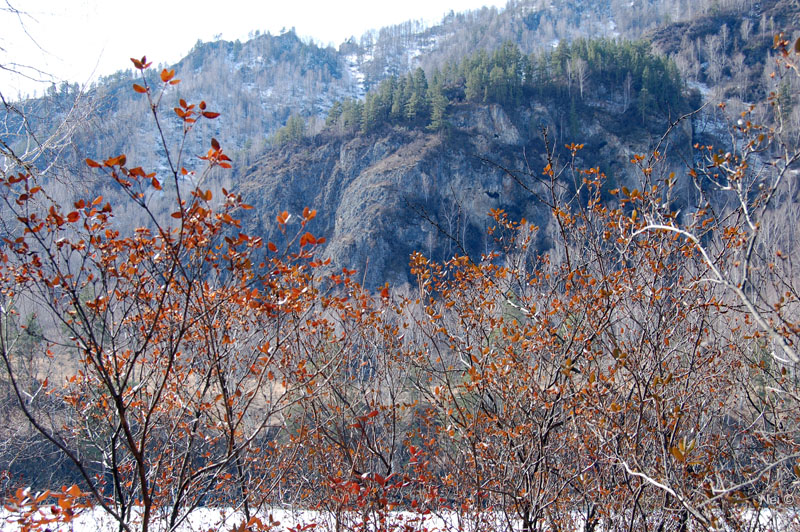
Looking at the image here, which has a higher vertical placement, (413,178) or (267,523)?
(267,523)

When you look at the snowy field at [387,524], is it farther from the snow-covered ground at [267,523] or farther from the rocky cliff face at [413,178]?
the rocky cliff face at [413,178]

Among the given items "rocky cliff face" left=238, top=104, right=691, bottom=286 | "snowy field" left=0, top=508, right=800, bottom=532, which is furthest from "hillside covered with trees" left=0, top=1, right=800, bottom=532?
"rocky cliff face" left=238, top=104, right=691, bottom=286

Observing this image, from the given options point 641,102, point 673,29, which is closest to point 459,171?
point 641,102

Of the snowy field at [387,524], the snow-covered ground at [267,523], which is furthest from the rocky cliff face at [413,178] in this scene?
the snowy field at [387,524]

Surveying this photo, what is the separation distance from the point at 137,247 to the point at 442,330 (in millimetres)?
1967

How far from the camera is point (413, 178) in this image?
4928 centimetres

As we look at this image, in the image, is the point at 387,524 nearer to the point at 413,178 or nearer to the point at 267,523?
the point at 267,523

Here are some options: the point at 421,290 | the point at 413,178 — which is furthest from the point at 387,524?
the point at 413,178

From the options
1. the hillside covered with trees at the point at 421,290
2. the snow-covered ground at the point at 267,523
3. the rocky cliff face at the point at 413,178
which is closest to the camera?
the hillside covered with trees at the point at 421,290

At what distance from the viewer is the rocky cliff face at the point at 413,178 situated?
151 ft

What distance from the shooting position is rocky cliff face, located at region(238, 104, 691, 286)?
4609 centimetres

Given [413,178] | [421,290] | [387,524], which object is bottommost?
[413,178]

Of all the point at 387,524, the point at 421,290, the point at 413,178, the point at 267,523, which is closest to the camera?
the point at 387,524

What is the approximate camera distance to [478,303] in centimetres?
388
